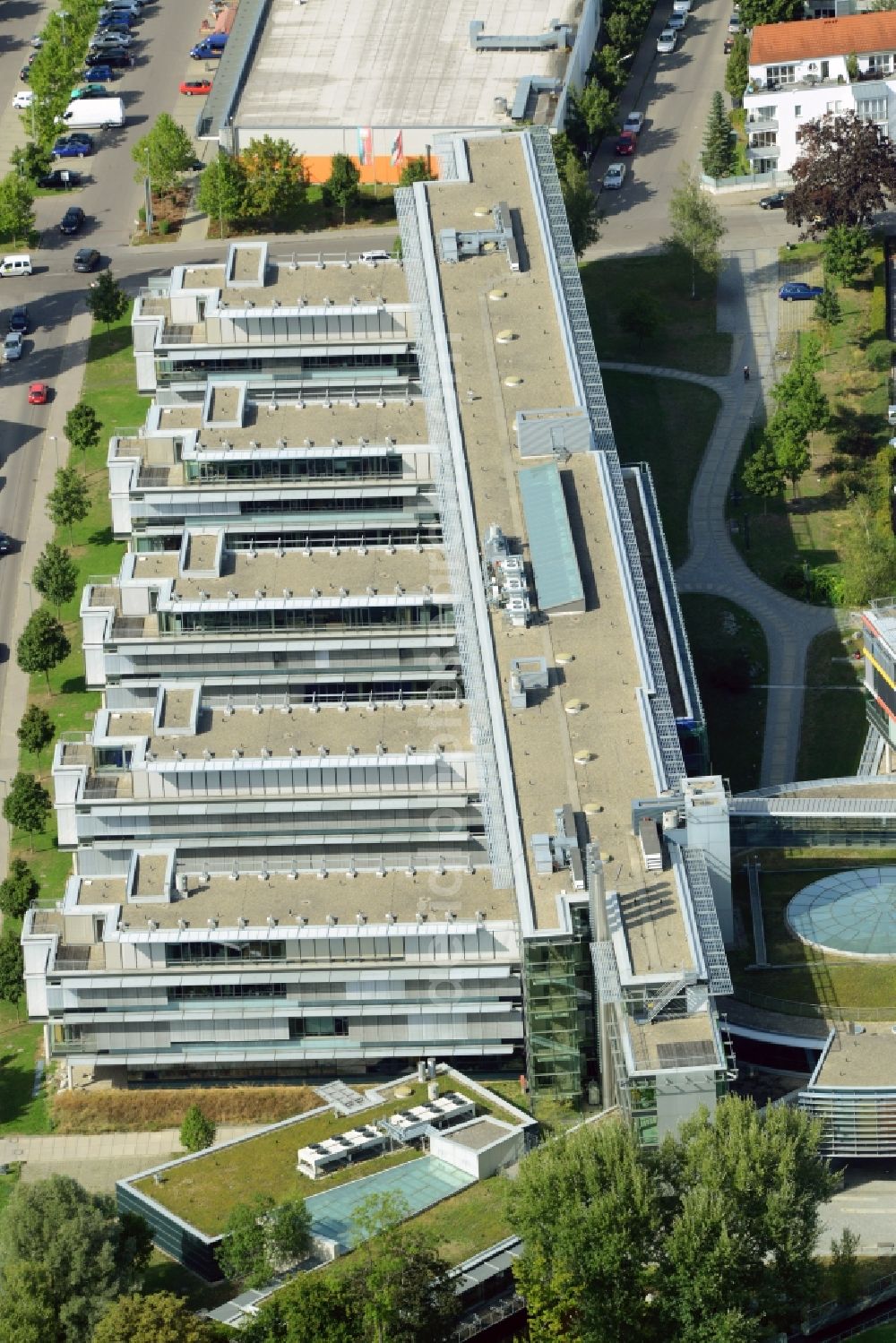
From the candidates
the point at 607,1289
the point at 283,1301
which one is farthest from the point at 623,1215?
the point at 283,1301

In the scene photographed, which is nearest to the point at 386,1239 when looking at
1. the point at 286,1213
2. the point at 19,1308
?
the point at 286,1213

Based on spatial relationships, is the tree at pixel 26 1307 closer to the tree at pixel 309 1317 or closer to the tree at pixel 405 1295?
the tree at pixel 309 1317

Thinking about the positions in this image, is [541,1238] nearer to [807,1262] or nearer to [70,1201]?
[807,1262]

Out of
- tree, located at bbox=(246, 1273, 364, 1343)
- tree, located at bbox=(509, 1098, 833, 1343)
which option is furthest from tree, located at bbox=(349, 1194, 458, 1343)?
tree, located at bbox=(509, 1098, 833, 1343)

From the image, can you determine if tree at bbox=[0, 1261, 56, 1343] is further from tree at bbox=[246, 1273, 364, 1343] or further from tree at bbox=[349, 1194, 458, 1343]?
tree at bbox=[349, 1194, 458, 1343]

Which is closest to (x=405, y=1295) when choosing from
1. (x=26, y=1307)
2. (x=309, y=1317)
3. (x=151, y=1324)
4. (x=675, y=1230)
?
(x=309, y=1317)
